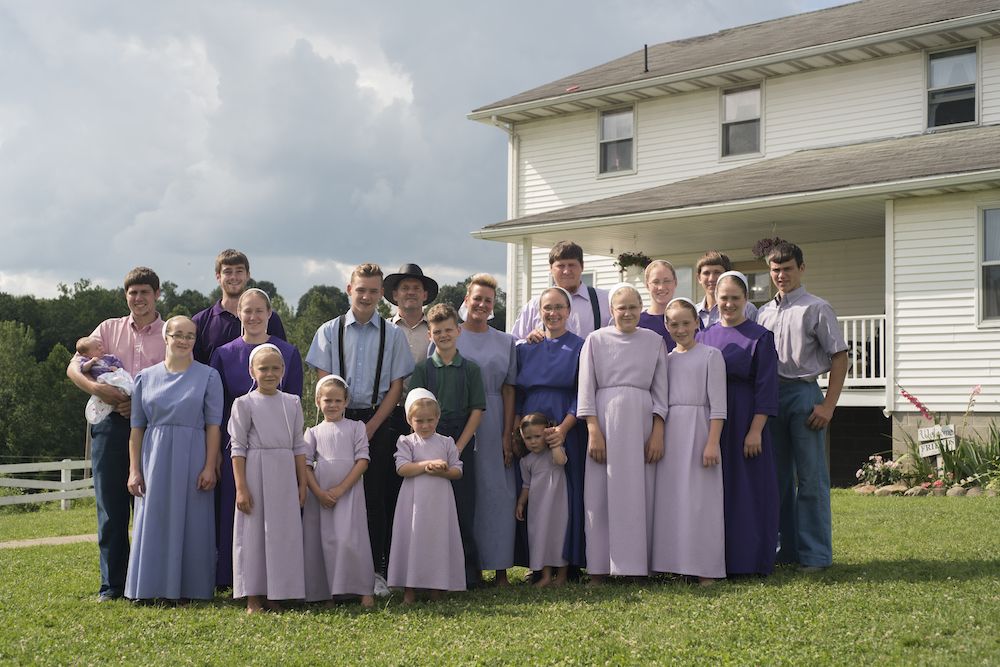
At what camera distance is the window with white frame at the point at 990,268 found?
15.5 metres

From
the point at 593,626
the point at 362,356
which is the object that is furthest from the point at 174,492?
the point at 593,626

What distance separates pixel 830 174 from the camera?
1650cm

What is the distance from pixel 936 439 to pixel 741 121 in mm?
7739

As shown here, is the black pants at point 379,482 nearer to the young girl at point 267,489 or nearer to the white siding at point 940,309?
the young girl at point 267,489

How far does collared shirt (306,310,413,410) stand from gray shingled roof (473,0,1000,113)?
1377 cm

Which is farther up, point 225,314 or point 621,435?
point 225,314

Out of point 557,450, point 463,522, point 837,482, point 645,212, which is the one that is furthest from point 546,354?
point 837,482

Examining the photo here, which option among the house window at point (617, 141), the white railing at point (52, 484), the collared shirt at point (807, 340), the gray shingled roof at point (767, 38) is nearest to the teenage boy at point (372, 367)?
the collared shirt at point (807, 340)

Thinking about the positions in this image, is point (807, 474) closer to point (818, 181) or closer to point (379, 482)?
point (379, 482)

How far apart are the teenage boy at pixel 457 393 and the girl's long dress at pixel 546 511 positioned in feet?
1.39

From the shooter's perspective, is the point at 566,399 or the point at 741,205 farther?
the point at 741,205

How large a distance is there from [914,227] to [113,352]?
485 inches

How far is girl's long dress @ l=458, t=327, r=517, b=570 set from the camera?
7.46m

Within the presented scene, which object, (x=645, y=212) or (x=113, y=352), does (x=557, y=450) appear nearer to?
(x=113, y=352)
